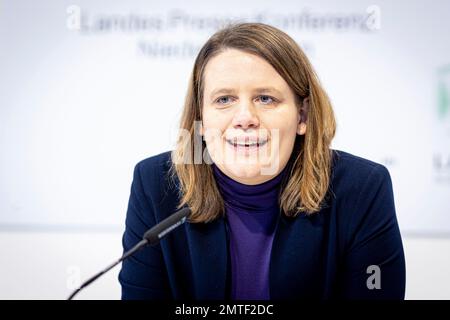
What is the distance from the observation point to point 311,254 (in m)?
1.29

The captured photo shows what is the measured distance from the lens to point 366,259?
1286mm

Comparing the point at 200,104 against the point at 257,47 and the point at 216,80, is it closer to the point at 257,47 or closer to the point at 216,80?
the point at 216,80

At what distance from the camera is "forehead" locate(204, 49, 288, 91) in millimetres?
1238

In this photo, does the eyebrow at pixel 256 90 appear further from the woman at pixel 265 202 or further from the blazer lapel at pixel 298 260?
the blazer lapel at pixel 298 260

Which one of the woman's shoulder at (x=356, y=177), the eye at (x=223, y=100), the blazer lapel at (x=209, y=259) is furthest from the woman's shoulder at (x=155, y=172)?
the woman's shoulder at (x=356, y=177)

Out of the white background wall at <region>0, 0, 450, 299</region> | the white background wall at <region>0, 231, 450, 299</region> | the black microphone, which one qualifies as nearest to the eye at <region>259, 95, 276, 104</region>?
the black microphone

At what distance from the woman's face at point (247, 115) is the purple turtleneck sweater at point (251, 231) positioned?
0.11 ft

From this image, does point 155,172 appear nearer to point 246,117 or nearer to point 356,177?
point 246,117

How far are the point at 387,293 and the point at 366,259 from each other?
94 millimetres

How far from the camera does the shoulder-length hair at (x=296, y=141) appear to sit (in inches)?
50.0

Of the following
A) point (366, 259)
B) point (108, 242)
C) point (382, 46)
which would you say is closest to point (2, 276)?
point (108, 242)

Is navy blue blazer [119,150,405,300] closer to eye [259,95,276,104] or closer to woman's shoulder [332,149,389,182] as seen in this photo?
woman's shoulder [332,149,389,182]

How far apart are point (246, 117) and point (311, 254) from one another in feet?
1.17

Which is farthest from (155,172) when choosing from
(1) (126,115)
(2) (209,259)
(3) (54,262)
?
(3) (54,262)
